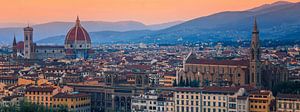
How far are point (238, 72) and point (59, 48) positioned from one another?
6426cm

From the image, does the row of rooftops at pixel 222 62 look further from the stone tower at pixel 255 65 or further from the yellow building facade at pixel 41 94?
the yellow building facade at pixel 41 94

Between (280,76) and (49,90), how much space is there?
22.3 m

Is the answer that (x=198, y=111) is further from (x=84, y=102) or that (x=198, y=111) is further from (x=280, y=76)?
(x=280, y=76)

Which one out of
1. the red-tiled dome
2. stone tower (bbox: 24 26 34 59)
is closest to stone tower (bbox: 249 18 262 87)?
stone tower (bbox: 24 26 34 59)

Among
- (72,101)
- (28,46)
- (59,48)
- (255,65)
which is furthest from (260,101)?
(59,48)

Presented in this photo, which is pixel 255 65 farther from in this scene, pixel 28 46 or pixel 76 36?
pixel 76 36

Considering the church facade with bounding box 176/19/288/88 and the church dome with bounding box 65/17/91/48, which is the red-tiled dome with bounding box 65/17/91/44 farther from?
the church facade with bounding box 176/19/288/88

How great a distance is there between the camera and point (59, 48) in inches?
4975

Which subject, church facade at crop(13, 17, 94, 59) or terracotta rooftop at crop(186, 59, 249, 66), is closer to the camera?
terracotta rooftop at crop(186, 59, 249, 66)

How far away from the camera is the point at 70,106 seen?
53.8m

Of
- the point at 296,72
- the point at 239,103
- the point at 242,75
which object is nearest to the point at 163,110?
the point at 239,103

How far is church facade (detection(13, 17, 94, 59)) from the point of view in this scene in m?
120

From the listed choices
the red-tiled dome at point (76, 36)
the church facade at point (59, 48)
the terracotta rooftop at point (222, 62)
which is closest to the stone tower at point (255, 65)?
the terracotta rooftop at point (222, 62)

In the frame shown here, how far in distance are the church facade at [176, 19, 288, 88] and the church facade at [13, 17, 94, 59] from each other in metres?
51.9
